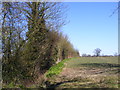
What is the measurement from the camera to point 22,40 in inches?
389

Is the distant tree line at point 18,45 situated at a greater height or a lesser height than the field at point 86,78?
greater

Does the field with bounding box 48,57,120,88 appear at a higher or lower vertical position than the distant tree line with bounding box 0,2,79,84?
lower

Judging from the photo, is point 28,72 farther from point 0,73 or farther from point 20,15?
point 20,15

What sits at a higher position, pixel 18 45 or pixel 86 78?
pixel 18 45

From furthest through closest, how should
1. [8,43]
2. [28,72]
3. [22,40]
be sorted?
[28,72], [22,40], [8,43]

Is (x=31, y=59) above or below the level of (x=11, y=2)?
below

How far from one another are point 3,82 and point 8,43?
5.63ft

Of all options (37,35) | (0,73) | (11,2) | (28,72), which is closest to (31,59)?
(28,72)

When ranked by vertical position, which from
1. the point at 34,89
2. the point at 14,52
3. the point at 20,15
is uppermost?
the point at 20,15

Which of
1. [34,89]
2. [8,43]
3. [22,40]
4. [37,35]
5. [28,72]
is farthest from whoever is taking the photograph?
[37,35]

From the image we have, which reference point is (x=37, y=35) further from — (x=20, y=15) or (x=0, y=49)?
(x=0, y=49)

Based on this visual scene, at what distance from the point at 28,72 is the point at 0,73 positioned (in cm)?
204

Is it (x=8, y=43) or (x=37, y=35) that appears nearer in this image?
(x=8, y=43)

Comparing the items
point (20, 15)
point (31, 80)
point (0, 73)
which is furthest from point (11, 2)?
point (31, 80)
